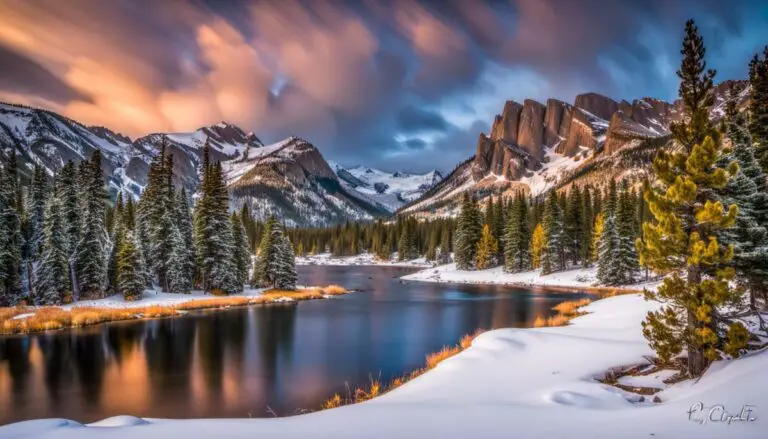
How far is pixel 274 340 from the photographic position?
28.5m

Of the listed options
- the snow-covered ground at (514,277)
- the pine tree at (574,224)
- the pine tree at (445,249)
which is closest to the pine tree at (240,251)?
the snow-covered ground at (514,277)

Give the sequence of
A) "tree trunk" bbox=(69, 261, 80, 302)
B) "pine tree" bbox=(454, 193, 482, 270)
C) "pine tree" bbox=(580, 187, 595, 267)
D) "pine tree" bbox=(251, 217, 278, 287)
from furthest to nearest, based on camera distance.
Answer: "pine tree" bbox=(454, 193, 482, 270) → "pine tree" bbox=(580, 187, 595, 267) → "pine tree" bbox=(251, 217, 278, 287) → "tree trunk" bbox=(69, 261, 80, 302)

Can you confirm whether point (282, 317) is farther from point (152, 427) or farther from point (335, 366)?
point (152, 427)

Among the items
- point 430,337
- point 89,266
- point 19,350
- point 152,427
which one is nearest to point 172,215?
point 89,266

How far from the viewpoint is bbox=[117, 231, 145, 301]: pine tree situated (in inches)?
1550

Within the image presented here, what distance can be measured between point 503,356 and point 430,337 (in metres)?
12.8

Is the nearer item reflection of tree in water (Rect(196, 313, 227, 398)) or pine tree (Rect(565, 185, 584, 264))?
reflection of tree in water (Rect(196, 313, 227, 398))

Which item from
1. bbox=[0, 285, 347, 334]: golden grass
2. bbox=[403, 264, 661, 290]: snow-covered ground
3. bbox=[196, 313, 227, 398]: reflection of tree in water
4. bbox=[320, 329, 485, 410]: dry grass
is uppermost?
bbox=[403, 264, 661, 290]: snow-covered ground

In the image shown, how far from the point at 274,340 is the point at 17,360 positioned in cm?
1316

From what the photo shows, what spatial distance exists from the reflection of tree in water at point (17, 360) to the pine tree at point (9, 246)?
1014cm

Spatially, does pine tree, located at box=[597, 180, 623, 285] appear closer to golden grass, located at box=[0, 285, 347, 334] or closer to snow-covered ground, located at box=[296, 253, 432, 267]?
golden grass, located at box=[0, 285, 347, 334]

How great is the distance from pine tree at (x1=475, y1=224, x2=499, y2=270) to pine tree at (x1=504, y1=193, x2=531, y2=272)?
4.36 metres

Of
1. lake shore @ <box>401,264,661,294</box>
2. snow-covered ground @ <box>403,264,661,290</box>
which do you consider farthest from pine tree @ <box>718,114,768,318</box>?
snow-covered ground @ <box>403,264,661,290</box>

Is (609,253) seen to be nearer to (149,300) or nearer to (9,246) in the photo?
(149,300)
